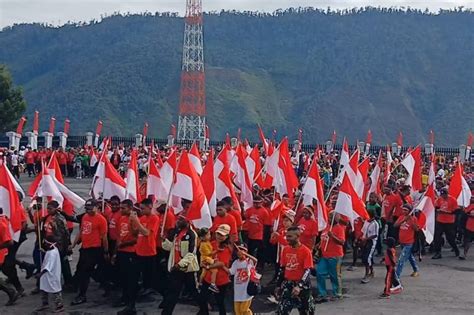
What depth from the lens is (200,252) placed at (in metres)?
10.9

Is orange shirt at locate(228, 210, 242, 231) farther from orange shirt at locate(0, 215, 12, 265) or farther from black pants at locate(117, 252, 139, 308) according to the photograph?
orange shirt at locate(0, 215, 12, 265)

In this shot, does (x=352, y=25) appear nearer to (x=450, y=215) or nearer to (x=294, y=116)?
(x=294, y=116)

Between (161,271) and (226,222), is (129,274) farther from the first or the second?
(226,222)

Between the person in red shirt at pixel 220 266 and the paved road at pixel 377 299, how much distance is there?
1.10 meters

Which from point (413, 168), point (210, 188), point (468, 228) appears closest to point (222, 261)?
point (210, 188)

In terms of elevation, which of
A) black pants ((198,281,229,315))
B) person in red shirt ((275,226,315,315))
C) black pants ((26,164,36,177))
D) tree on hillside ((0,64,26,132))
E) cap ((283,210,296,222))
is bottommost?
black pants ((198,281,229,315))

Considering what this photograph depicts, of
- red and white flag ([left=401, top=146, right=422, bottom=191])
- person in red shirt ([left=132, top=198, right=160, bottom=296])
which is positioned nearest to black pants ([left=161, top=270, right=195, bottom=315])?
person in red shirt ([left=132, top=198, right=160, bottom=296])

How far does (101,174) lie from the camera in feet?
44.9

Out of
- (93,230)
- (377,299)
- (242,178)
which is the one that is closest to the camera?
(93,230)

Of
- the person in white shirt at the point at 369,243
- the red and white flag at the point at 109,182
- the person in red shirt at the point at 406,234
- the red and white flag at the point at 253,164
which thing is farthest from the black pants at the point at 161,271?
the red and white flag at the point at 253,164

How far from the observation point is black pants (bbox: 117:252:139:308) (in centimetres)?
1155

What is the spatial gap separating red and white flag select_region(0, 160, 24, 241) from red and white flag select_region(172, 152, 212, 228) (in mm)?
2612

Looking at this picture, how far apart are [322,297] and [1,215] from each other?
5.26 meters

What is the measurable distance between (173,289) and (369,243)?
5.14 m
